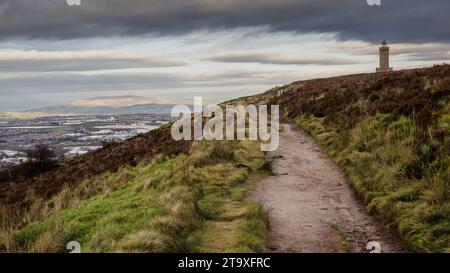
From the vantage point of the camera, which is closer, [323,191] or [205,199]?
[205,199]

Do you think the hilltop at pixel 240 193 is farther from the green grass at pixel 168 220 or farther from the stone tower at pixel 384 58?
the stone tower at pixel 384 58

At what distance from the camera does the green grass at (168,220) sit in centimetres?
824

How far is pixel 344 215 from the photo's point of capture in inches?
403

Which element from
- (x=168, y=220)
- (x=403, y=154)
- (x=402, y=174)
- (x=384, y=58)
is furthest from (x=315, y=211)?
(x=384, y=58)

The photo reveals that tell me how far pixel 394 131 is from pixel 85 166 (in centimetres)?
1867

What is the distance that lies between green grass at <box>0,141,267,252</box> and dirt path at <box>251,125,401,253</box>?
1.85 ft

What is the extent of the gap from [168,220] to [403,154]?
246 inches

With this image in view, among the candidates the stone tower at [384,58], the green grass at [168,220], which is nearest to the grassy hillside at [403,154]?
the green grass at [168,220]

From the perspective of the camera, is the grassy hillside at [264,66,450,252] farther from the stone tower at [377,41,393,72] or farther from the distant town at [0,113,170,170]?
the stone tower at [377,41,393,72]

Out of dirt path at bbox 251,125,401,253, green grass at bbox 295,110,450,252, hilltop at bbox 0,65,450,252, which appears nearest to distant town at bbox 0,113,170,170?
hilltop at bbox 0,65,450,252

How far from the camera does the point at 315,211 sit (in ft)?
34.9
